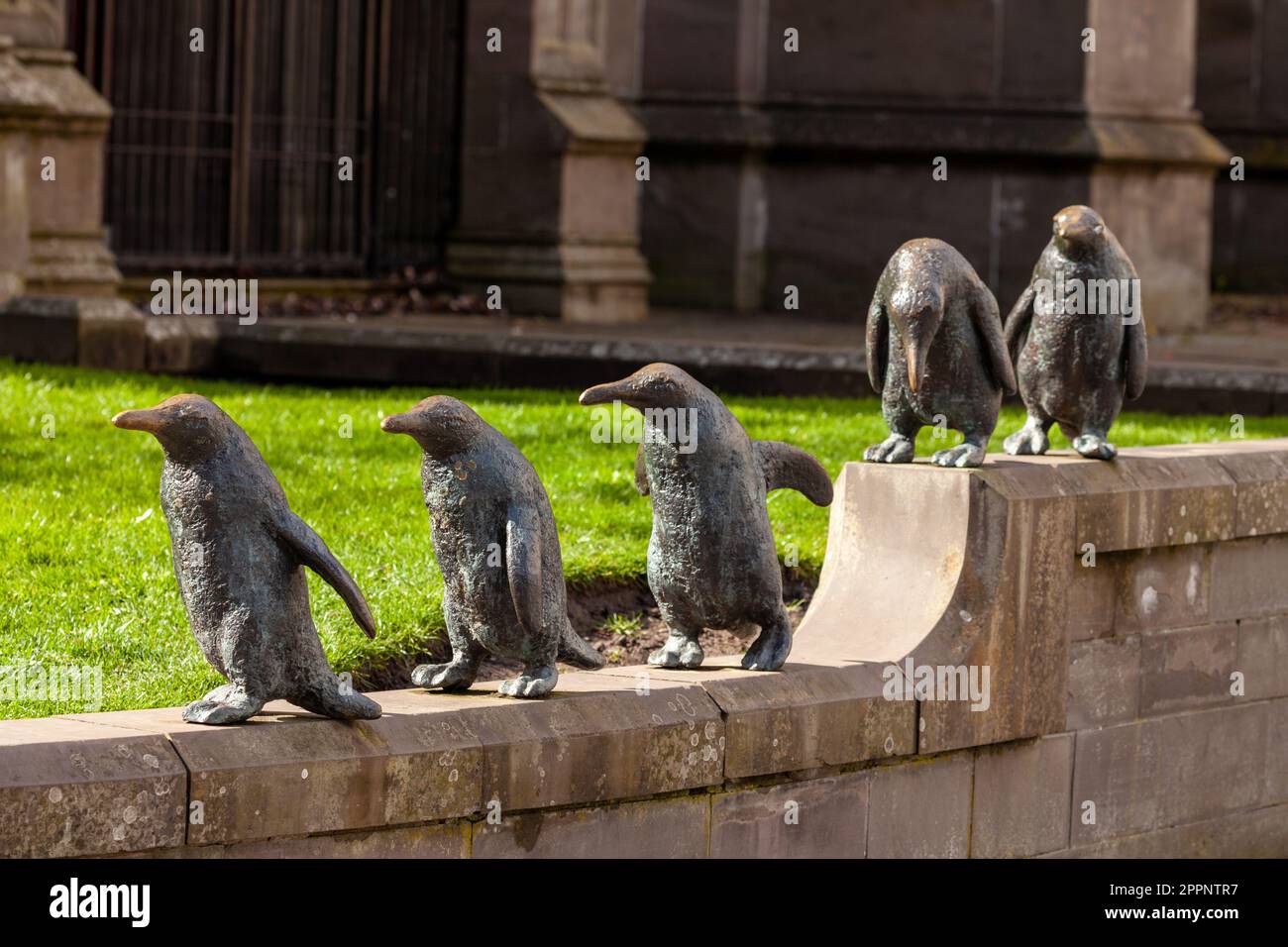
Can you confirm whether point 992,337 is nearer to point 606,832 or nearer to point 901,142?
point 606,832

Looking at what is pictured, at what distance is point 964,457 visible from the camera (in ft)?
20.0

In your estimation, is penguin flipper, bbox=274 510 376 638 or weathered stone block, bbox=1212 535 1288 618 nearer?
penguin flipper, bbox=274 510 376 638

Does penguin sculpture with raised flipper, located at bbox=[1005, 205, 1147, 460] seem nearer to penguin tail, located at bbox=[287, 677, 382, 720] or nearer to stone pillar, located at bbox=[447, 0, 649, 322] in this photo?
penguin tail, located at bbox=[287, 677, 382, 720]

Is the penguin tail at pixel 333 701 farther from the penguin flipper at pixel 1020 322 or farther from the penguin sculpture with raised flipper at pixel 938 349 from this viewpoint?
the penguin flipper at pixel 1020 322

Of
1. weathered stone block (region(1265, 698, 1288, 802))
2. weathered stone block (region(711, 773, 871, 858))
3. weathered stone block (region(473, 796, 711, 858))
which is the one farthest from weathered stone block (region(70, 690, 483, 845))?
weathered stone block (region(1265, 698, 1288, 802))

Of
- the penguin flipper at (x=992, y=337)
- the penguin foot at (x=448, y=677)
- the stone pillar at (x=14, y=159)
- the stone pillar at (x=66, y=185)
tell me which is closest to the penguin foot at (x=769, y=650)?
the penguin foot at (x=448, y=677)

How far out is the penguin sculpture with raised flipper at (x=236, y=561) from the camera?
4410 millimetres

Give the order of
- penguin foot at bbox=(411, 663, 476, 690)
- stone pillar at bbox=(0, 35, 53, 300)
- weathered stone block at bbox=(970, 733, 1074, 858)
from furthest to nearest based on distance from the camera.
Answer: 1. stone pillar at bbox=(0, 35, 53, 300)
2. weathered stone block at bbox=(970, 733, 1074, 858)
3. penguin foot at bbox=(411, 663, 476, 690)

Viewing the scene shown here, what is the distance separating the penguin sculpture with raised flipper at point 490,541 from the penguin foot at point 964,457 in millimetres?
1565

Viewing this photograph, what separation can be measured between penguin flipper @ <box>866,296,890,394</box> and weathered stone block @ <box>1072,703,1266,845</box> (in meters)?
1.27

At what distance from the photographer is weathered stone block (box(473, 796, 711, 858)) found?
4.89 m

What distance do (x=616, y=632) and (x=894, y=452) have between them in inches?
59.1

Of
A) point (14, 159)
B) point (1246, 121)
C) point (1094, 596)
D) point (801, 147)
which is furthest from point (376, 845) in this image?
point (1246, 121)
